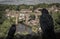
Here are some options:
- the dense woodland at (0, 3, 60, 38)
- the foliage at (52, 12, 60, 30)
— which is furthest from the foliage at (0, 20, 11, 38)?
the foliage at (52, 12, 60, 30)

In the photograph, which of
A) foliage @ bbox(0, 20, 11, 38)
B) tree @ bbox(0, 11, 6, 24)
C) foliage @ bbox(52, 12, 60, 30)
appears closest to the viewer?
foliage @ bbox(0, 20, 11, 38)

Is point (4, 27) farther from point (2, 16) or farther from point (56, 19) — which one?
point (56, 19)

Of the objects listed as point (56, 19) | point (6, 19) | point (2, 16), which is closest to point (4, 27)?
point (6, 19)

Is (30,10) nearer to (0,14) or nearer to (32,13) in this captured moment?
(32,13)

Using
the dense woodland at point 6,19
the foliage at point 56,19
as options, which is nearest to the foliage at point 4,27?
the dense woodland at point 6,19

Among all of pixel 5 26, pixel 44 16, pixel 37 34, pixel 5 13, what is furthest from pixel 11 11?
pixel 44 16

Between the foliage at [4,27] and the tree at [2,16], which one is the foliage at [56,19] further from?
the tree at [2,16]

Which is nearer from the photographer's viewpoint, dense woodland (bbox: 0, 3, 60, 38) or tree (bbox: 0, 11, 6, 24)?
dense woodland (bbox: 0, 3, 60, 38)

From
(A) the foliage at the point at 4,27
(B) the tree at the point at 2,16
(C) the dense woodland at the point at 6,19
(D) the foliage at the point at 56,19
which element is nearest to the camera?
(A) the foliage at the point at 4,27

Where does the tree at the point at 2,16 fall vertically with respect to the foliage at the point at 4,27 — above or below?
above

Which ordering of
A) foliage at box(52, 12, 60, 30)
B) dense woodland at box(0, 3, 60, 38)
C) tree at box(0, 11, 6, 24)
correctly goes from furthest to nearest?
tree at box(0, 11, 6, 24) < foliage at box(52, 12, 60, 30) < dense woodland at box(0, 3, 60, 38)

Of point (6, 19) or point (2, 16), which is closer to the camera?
point (6, 19)

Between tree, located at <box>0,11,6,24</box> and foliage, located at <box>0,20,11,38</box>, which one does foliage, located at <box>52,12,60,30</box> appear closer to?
foliage, located at <box>0,20,11,38</box>

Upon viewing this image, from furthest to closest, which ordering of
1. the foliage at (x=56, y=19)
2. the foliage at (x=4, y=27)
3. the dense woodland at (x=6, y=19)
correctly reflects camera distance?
the foliage at (x=56, y=19) < the dense woodland at (x=6, y=19) < the foliage at (x=4, y=27)
